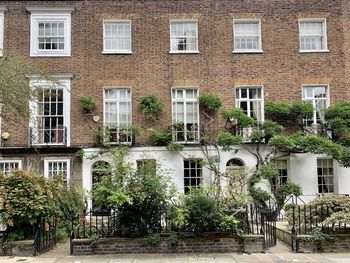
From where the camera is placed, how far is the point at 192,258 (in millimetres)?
10672

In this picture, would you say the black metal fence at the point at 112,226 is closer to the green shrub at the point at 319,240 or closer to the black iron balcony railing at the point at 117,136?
the green shrub at the point at 319,240

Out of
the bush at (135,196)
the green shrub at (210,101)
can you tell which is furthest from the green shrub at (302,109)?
the bush at (135,196)

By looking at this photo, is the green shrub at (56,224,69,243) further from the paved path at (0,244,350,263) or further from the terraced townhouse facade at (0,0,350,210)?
the terraced townhouse facade at (0,0,350,210)

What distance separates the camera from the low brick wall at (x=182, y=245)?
11039 millimetres

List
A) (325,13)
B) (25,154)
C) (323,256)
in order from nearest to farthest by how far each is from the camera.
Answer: (323,256) → (25,154) → (325,13)

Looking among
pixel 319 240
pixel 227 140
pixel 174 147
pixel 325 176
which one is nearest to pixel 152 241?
pixel 319 240

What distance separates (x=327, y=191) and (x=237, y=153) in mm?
4793

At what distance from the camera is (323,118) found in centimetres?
2002

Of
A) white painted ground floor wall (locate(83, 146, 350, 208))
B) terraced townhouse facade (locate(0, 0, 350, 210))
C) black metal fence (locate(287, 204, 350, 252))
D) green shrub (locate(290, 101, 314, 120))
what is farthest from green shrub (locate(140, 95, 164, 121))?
black metal fence (locate(287, 204, 350, 252))

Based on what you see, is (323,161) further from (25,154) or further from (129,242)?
(25,154)

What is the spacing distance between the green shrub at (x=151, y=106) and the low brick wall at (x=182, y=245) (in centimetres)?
935

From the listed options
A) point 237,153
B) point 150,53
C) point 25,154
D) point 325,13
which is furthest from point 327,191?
point 25,154

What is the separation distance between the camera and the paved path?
10.3m

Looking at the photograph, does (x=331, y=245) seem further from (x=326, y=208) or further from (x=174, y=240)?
(x=174, y=240)
